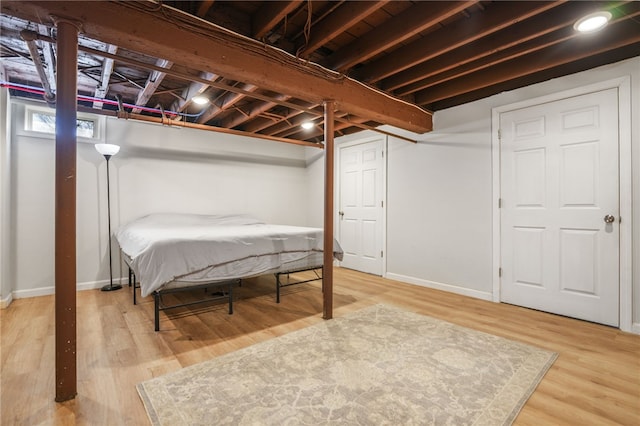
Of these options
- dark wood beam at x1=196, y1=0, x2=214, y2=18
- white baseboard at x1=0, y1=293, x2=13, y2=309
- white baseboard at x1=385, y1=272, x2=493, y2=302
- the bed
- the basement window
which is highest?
dark wood beam at x1=196, y1=0, x2=214, y2=18

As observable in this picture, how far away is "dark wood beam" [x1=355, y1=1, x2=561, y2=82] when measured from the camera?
2.04 meters

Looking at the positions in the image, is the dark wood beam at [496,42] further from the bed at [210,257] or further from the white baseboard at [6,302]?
the white baseboard at [6,302]

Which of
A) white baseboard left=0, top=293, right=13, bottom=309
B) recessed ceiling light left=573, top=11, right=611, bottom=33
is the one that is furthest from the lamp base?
recessed ceiling light left=573, top=11, right=611, bottom=33

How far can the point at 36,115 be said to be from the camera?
350cm

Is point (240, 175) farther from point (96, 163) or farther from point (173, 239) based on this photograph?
point (173, 239)

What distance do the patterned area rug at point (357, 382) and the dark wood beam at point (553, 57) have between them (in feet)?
8.11

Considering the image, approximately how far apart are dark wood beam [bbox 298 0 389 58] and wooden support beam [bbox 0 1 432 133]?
6.2 inches

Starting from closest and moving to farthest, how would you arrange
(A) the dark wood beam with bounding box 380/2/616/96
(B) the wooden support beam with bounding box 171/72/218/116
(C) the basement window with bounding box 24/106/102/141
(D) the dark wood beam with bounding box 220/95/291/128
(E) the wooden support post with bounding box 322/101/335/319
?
1. (A) the dark wood beam with bounding box 380/2/616/96
2. (E) the wooden support post with bounding box 322/101/335/319
3. (B) the wooden support beam with bounding box 171/72/218/116
4. (C) the basement window with bounding box 24/106/102/141
5. (D) the dark wood beam with bounding box 220/95/291/128

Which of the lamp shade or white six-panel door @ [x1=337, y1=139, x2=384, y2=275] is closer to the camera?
the lamp shade

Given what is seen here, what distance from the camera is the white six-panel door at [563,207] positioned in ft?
8.74

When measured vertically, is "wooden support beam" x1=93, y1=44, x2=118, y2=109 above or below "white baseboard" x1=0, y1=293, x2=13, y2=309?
above

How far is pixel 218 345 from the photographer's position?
2256mm

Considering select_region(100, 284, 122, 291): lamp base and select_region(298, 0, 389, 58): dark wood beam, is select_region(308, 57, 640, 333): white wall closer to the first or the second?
select_region(298, 0, 389, 58): dark wood beam

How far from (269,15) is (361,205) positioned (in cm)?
326
